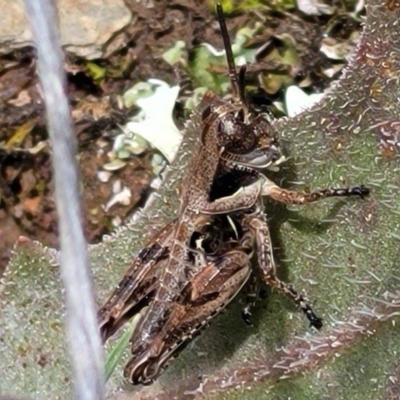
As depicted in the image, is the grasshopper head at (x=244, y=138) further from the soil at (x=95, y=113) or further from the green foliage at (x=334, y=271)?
the soil at (x=95, y=113)

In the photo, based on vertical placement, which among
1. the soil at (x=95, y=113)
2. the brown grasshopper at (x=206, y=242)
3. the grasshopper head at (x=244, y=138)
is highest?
the grasshopper head at (x=244, y=138)

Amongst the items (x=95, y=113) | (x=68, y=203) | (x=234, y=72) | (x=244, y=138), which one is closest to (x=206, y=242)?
(x=244, y=138)

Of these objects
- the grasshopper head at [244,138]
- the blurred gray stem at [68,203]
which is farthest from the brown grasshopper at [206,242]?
the blurred gray stem at [68,203]

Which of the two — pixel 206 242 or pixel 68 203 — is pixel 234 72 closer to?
pixel 206 242

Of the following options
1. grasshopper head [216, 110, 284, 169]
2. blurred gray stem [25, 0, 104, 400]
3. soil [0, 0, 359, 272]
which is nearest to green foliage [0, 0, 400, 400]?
grasshopper head [216, 110, 284, 169]

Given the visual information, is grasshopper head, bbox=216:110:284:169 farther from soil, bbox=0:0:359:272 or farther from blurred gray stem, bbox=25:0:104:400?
blurred gray stem, bbox=25:0:104:400

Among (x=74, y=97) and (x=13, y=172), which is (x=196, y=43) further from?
(x=13, y=172)

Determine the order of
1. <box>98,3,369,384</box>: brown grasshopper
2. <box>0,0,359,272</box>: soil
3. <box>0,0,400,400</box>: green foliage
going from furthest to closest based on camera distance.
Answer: <box>0,0,359,272</box>: soil → <box>98,3,369,384</box>: brown grasshopper → <box>0,0,400,400</box>: green foliage
